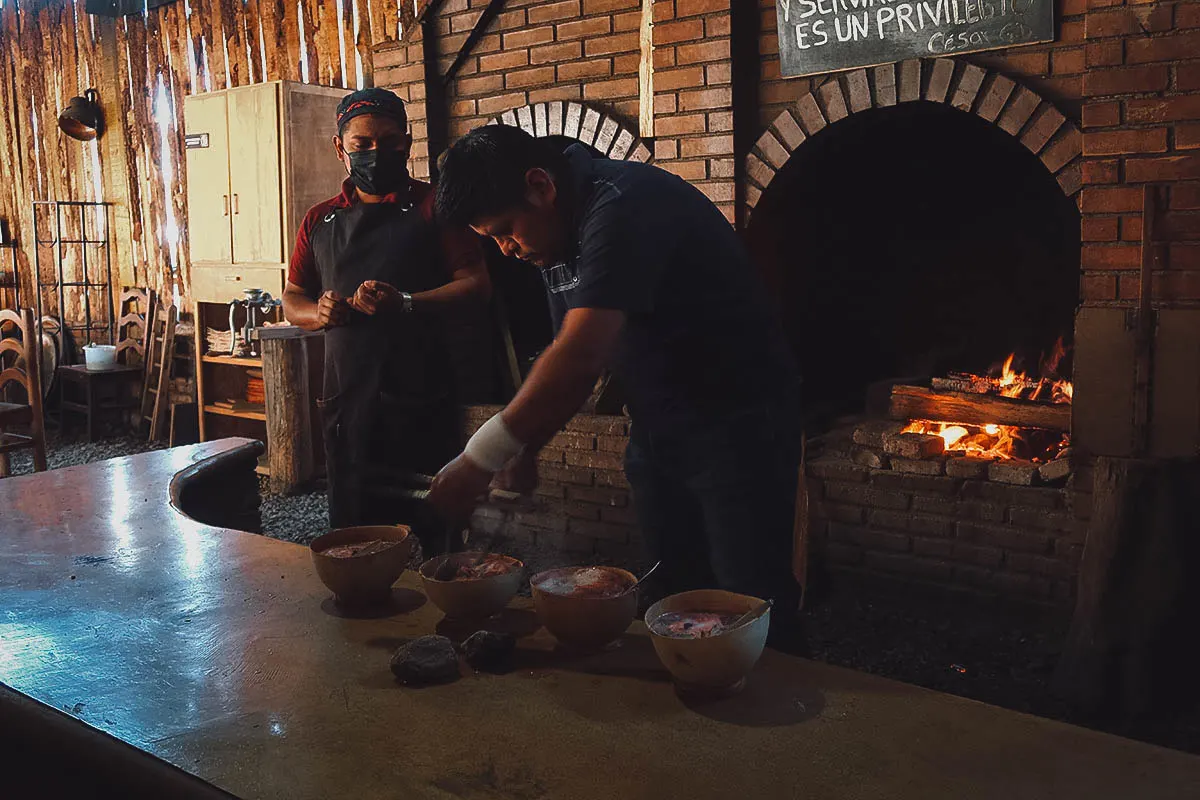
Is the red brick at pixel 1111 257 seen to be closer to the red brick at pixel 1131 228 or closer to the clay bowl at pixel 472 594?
the red brick at pixel 1131 228

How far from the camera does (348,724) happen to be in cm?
161

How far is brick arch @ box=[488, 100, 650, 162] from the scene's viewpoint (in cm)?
488

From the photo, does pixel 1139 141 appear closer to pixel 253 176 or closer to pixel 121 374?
pixel 253 176

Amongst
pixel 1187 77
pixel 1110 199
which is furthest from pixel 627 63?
pixel 1187 77

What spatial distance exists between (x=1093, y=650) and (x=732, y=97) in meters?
2.58

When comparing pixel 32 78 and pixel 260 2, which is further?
pixel 32 78

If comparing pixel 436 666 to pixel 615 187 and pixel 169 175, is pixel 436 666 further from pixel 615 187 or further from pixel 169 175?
pixel 169 175

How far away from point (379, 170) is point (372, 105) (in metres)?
0.23

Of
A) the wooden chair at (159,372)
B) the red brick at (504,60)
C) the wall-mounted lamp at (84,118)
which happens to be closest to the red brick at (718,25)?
the red brick at (504,60)

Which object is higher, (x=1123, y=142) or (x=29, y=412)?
(x=1123, y=142)

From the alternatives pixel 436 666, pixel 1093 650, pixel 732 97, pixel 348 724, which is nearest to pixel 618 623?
pixel 436 666

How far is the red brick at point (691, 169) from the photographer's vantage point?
4648 millimetres

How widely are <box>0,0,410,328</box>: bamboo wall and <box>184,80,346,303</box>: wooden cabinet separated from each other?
69 cm

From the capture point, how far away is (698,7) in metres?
4.50
